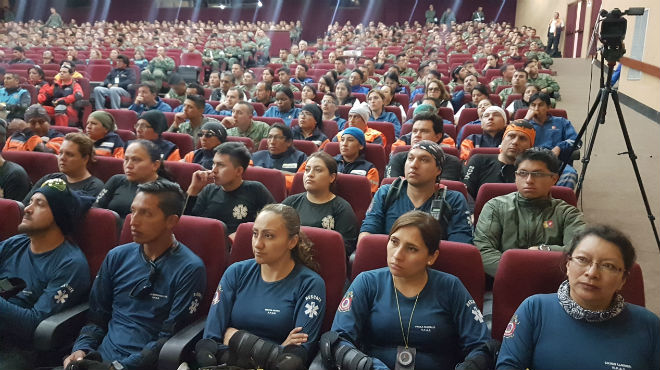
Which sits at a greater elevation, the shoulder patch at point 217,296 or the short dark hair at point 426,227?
the short dark hair at point 426,227

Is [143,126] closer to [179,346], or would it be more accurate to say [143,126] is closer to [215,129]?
[215,129]

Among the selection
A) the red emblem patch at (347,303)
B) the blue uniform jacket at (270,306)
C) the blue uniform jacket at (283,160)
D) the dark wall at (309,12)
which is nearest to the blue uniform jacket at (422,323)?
the red emblem patch at (347,303)

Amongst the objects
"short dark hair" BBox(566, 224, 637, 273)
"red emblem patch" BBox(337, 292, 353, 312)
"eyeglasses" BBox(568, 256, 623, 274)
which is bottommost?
"red emblem patch" BBox(337, 292, 353, 312)

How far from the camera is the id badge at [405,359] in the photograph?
1.52 metres

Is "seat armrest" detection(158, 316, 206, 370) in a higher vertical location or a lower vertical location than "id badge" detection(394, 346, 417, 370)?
lower

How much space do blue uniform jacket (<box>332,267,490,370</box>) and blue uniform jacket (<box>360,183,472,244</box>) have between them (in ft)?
1.75

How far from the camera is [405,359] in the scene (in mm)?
1527

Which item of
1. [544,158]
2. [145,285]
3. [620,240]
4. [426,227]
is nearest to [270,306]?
[145,285]

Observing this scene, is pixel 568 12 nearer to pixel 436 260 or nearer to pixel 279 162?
pixel 279 162

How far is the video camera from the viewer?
107 inches

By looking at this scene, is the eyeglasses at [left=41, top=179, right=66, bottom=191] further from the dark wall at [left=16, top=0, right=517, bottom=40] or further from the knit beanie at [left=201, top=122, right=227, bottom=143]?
the dark wall at [left=16, top=0, right=517, bottom=40]

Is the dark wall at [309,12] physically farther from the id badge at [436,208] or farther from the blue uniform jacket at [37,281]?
the blue uniform jacket at [37,281]

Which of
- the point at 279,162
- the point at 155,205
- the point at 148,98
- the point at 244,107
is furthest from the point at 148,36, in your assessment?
the point at 155,205

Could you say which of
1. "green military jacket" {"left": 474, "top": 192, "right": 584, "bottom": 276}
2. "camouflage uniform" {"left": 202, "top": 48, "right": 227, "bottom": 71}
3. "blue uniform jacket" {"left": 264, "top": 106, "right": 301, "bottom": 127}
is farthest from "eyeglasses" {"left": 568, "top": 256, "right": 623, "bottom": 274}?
"camouflage uniform" {"left": 202, "top": 48, "right": 227, "bottom": 71}
